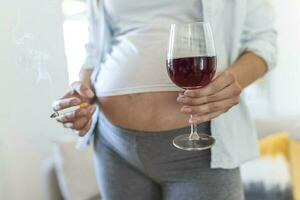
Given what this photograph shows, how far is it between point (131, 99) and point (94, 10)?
218 mm

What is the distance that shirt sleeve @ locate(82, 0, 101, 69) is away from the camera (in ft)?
3.00

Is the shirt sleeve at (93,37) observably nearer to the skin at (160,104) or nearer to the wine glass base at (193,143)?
the skin at (160,104)

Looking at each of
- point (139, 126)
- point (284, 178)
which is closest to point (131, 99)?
point (139, 126)

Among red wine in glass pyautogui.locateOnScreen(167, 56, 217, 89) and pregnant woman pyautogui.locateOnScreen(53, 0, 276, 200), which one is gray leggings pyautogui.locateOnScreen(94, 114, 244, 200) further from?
red wine in glass pyautogui.locateOnScreen(167, 56, 217, 89)

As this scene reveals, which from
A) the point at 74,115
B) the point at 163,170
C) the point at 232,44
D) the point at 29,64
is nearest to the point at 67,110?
the point at 74,115

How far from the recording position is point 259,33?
0.88 metres

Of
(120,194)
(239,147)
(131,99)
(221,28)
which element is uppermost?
(221,28)

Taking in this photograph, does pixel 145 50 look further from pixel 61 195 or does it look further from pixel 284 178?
pixel 61 195

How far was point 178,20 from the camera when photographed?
834 mm

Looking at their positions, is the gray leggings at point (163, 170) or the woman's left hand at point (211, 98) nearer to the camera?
the woman's left hand at point (211, 98)

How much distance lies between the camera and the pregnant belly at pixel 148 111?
2.65ft

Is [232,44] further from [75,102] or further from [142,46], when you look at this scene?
[75,102]

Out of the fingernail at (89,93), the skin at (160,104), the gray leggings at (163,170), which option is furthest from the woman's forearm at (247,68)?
the fingernail at (89,93)

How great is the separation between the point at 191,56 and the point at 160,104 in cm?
17
